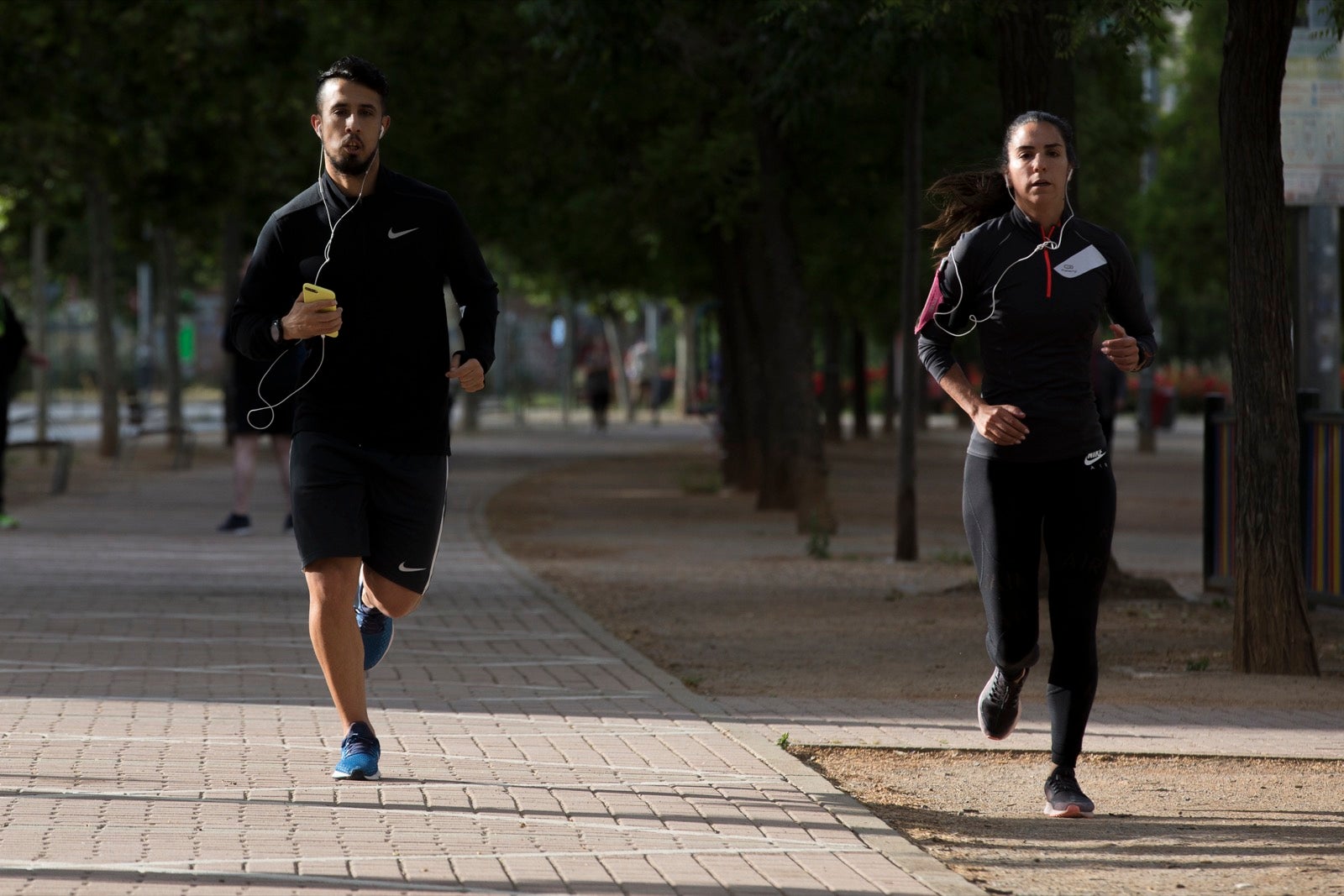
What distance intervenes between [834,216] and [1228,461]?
8002 mm

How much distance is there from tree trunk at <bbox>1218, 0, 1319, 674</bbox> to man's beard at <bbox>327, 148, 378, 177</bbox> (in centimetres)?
433

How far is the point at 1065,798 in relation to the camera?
19.7 ft

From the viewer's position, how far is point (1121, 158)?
→ 2359 cm

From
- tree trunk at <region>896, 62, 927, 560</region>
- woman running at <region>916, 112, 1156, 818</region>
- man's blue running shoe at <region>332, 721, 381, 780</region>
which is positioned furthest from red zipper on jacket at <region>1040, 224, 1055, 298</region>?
tree trunk at <region>896, 62, 927, 560</region>

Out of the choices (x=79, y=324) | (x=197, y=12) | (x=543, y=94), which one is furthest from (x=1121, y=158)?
(x=79, y=324)

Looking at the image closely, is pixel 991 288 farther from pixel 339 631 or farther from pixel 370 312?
pixel 339 631

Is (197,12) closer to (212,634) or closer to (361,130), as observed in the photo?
(212,634)

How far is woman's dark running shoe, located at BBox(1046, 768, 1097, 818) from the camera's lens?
6000mm

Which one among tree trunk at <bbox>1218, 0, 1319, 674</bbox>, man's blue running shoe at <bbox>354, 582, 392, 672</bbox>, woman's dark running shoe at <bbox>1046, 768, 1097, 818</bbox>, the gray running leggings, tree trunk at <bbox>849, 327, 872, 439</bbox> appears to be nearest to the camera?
the gray running leggings

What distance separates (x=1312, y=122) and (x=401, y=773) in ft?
23.6

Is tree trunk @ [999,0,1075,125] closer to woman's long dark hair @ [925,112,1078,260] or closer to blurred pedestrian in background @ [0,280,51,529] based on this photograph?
woman's long dark hair @ [925,112,1078,260]

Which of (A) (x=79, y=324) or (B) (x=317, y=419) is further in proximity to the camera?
(A) (x=79, y=324)

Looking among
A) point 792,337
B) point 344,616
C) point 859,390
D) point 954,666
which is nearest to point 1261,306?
point 954,666

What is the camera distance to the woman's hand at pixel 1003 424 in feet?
18.7
